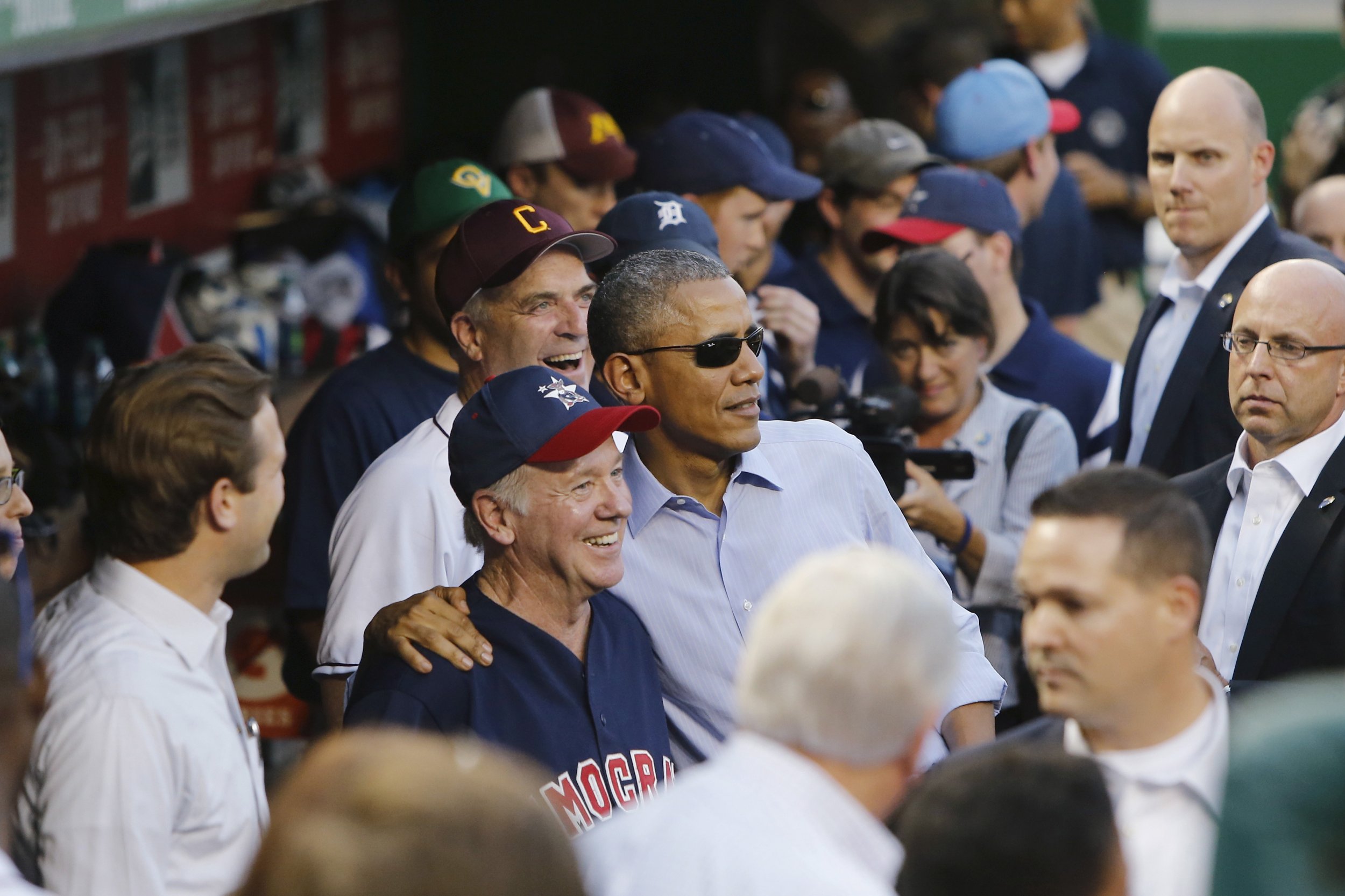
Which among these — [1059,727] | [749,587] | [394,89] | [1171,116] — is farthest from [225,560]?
[394,89]

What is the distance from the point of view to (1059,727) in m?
2.49

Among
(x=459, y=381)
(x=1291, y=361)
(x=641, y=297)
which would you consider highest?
(x=641, y=297)

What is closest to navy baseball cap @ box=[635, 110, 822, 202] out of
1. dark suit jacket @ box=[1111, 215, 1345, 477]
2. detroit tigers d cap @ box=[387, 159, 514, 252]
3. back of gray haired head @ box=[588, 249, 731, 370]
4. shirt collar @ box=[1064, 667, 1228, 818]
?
detroit tigers d cap @ box=[387, 159, 514, 252]

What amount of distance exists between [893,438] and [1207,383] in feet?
3.00

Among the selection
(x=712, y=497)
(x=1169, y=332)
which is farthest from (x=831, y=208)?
(x=712, y=497)

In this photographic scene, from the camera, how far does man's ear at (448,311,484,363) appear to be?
3.62 meters

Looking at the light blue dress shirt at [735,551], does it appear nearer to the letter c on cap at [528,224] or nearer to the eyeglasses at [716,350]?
the eyeglasses at [716,350]

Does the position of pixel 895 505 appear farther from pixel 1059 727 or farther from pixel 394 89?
pixel 394 89

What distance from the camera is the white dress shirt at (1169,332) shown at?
4.38 metres

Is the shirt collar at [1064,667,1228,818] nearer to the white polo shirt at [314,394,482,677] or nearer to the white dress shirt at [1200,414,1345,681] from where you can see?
the white dress shirt at [1200,414,1345,681]

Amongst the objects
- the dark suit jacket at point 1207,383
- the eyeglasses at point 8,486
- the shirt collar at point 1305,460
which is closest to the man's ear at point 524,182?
the dark suit jacket at point 1207,383

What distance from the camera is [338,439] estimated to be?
12.8 ft

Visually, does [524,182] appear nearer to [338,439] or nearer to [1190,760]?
[338,439]

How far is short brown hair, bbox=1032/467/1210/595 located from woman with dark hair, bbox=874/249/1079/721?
4.47ft
